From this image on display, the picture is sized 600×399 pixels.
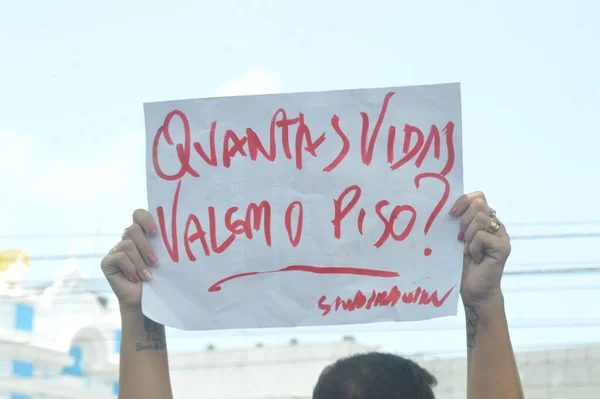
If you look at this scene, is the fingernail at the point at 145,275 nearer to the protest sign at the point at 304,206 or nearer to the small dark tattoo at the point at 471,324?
the protest sign at the point at 304,206

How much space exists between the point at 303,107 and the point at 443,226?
1.21ft

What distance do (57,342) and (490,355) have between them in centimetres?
1402

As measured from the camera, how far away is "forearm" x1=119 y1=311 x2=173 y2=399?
176 centimetres

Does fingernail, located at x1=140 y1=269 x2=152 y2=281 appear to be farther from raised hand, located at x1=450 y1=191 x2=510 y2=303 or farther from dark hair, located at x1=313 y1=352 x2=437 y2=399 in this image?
raised hand, located at x1=450 y1=191 x2=510 y2=303

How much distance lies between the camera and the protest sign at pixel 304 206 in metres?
1.75

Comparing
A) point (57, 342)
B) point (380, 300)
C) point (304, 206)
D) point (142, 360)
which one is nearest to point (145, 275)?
A: point (142, 360)

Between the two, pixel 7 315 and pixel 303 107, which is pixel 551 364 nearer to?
pixel 7 315

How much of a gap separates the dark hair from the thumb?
25 centimetres

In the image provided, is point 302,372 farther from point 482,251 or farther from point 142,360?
point 482,251

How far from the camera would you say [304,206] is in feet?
5.89

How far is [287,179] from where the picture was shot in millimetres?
1806

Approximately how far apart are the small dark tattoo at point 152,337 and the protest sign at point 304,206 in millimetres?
47

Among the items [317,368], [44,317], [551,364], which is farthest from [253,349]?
[551,364]
